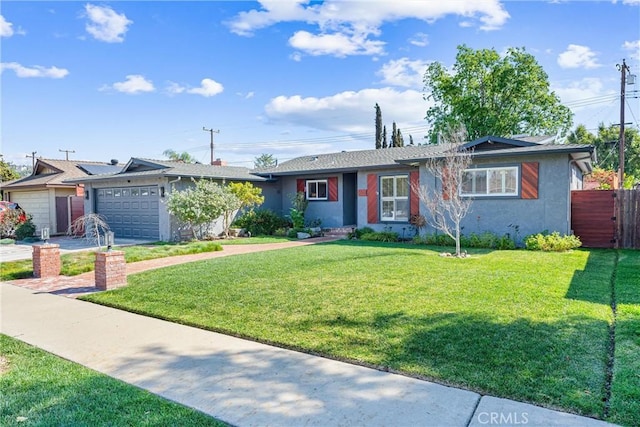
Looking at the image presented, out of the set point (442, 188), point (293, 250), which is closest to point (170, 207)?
point (293, 250)

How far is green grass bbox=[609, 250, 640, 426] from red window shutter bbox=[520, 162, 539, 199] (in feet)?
18.4

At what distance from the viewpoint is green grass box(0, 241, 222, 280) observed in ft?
33.0

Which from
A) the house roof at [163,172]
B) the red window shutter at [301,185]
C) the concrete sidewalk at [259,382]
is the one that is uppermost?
the house roof at [163,172]

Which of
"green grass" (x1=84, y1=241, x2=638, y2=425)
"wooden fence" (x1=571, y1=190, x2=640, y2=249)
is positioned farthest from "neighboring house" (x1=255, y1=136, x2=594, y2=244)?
"green grass" (x1=84, y1=241, x2=638, y2=425)

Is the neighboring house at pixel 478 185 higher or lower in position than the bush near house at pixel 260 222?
higher

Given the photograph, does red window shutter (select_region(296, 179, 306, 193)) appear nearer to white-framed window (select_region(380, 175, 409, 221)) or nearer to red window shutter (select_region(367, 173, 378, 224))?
red window shutter (select_region(367, 173, 378, 224))

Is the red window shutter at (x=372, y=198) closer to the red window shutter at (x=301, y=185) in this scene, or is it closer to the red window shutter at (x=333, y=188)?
the red window shutter at (x=333, y=188)

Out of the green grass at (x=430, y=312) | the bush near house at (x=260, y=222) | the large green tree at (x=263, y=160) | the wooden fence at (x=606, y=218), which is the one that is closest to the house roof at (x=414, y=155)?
the wooden fence at (x=606, y=218)

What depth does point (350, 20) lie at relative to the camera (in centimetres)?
1230

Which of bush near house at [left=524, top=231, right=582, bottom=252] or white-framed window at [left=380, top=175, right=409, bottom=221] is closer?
bush near house at [left=524, top=231, right=582, bottom=252]

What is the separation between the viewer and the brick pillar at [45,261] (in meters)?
9.79

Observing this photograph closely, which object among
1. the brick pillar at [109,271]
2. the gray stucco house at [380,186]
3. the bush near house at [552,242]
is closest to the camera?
the brick pillar at [109,271]

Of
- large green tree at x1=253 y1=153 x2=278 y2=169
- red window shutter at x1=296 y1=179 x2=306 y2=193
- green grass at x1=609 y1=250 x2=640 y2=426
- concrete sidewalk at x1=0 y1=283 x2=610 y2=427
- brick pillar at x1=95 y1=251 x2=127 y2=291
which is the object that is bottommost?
concrete sidewalk at x1=0 y1=283 x2=610 y2=427

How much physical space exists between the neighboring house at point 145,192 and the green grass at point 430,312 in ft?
24.9
